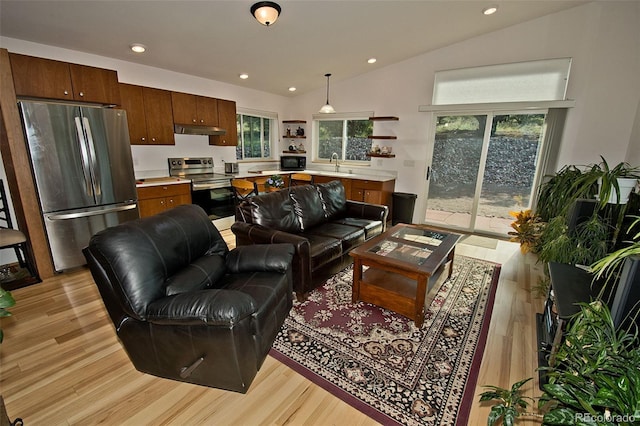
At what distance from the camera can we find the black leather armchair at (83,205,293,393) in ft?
4.83

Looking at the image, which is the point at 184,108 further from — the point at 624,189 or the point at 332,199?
the point at 624,189

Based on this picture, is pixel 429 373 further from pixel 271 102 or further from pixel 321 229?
pixel 271 102

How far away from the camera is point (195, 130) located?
4371 millimetres

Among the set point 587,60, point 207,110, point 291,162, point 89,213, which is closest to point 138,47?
point 207,110

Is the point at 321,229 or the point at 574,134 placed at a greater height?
the point at 574,134

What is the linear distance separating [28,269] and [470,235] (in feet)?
19.2

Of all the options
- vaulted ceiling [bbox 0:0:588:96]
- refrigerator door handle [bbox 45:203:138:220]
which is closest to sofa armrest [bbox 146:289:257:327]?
refrigerator door handle [bbox 45:203:138:220]

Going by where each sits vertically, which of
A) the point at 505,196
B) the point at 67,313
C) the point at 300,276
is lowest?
the point at 67,313

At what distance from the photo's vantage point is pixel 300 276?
2.45m

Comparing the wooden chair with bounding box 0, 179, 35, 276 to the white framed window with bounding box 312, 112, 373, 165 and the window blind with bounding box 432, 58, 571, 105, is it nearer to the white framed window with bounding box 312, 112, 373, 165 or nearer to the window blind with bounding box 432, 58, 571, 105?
the white framed window with bounding box 312, 112, 373, 165

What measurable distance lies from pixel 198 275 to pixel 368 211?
2.39 metres

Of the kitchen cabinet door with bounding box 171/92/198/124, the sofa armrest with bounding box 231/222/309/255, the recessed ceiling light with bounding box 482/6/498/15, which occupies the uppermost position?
the recessed ceiling light with bounding box 482/6/498/15

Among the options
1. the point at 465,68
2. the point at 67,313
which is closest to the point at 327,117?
the point at 465,68

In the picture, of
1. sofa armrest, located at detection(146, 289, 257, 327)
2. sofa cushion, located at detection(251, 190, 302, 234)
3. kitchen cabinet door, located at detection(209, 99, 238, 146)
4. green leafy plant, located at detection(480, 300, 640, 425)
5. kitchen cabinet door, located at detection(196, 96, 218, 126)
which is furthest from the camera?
kitchen cabinet door, located at detection(209, 99, 238, 146)
